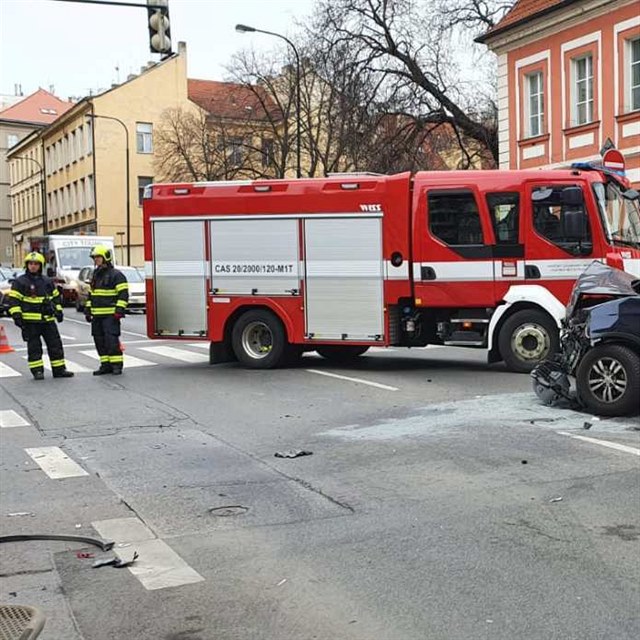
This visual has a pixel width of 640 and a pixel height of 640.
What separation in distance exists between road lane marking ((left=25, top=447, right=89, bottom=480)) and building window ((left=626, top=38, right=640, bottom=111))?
740 inches

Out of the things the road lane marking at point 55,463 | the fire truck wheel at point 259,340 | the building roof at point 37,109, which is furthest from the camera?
the building roof at point 37,109

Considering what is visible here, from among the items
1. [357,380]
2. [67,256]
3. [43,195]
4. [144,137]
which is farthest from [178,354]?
[43,195]

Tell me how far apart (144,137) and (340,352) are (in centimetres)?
5123

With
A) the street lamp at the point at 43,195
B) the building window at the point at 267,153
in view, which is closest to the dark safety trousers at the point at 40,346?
the building window at the point at 267,153

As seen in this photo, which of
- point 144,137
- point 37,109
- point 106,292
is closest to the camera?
point 106,292

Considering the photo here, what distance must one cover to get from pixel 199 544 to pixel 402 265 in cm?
798

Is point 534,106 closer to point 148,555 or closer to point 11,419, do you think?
point 11,419

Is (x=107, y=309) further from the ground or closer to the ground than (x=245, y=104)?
closer to the ground

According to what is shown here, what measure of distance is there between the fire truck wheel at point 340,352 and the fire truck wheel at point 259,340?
3.36ft

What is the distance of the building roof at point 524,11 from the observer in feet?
79.8

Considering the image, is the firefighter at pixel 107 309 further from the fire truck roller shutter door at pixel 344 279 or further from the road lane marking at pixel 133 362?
the fire truck roller shutter door at pixel 344 279

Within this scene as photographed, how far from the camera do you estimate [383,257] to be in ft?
41.2

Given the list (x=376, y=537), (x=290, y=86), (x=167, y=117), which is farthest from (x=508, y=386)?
(x=167, y=117)

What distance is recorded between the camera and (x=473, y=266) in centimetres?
1229
